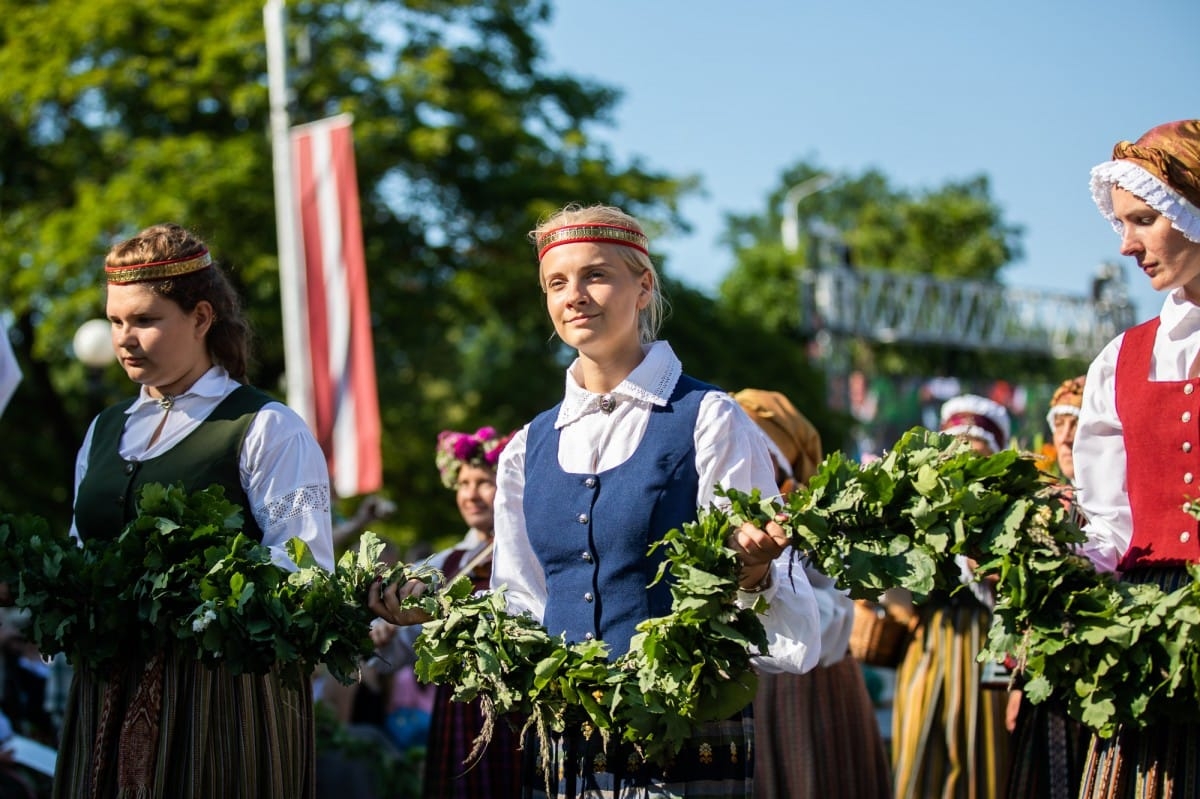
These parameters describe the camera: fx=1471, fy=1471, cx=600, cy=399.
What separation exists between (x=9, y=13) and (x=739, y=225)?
194 feet

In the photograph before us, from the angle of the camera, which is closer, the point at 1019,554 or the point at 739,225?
the point at 1019,554

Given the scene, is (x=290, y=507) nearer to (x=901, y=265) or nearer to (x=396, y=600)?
(x=396, y=600)

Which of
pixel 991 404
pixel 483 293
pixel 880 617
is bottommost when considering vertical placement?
pixel 880 617

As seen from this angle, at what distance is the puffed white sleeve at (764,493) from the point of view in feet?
10.2

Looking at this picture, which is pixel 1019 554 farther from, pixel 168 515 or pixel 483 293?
pixel 483 293

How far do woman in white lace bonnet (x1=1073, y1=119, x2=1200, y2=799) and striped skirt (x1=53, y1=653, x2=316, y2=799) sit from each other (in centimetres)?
183

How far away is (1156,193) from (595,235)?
1229 mm

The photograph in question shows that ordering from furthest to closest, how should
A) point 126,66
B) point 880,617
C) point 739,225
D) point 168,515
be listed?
point 739,225, point 126,66, point 880,617, point 168,515

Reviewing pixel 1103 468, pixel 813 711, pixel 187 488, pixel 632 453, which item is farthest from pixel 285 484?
pixel 813 711

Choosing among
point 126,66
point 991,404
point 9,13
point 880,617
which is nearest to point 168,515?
point 880,617

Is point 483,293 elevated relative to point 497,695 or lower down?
elevated

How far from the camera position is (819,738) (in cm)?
492

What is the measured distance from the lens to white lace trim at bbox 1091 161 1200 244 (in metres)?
3.12

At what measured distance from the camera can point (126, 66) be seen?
17891 millimetres
